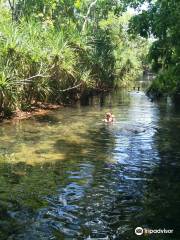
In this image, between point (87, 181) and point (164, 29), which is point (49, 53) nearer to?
point (164, 29)

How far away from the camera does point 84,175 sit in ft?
37.7

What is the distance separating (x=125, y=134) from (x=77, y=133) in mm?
2203

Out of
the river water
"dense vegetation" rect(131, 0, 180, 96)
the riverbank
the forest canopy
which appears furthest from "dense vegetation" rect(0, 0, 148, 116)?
the river water

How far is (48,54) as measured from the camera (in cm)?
2519

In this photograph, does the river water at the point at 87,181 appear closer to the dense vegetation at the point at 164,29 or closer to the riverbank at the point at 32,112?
the riverbank at the point at 32,112

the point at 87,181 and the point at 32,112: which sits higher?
the point at 32,112

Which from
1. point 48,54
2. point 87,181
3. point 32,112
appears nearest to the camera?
point 87,181

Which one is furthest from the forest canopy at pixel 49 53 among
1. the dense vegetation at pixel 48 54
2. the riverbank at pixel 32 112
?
the riverbank at pixel 32 112

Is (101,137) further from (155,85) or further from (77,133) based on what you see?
(155,85)

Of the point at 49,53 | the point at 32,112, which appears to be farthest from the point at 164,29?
the point at 32,112

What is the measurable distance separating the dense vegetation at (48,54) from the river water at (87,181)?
397cm

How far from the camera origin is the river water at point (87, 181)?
7988 mm

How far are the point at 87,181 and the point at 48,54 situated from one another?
1561cm

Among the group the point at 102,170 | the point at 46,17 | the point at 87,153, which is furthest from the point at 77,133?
the point at 46,17
